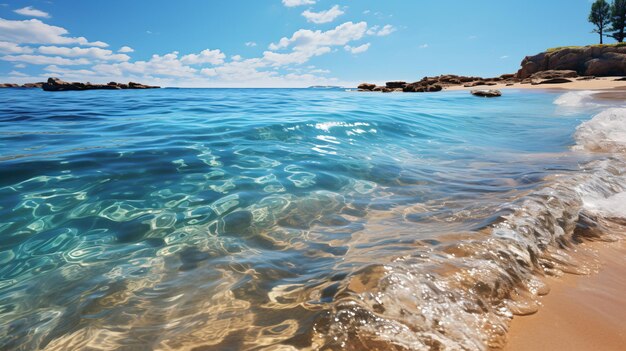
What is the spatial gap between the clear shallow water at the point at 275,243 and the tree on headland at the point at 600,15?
55656 mm

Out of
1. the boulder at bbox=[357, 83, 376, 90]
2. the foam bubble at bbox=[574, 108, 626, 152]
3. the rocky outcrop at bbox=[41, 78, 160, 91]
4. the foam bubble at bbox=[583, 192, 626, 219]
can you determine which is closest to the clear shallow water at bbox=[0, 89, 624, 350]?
the foam bubble at bbox=[583, 192, 626, 219]

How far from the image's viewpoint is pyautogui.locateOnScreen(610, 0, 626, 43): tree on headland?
3952cm

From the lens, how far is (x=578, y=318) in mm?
1646

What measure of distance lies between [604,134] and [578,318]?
741cm

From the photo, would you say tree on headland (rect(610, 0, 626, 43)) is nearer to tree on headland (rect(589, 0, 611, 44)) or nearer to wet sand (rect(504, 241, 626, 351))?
tree on headland (rect(589, 0, 611, 44))

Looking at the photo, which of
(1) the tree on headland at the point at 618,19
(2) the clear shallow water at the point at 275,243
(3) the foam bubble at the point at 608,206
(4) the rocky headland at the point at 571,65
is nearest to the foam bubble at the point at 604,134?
(2) the clear shallow water at the point at 275,243

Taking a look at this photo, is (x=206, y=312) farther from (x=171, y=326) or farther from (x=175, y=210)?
(x=175, y=210)

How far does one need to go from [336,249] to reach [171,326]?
50.6 inches

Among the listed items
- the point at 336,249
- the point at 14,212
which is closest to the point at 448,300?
the point at 336,249

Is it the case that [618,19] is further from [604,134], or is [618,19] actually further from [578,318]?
[578,318]

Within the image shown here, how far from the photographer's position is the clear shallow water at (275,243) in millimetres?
1607

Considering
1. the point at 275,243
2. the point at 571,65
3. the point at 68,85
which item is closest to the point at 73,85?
the point at 68,85

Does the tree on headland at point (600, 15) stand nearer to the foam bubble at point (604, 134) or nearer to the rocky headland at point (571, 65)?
the rocky headland at point (571, 65)

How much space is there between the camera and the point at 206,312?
69.2 inches
